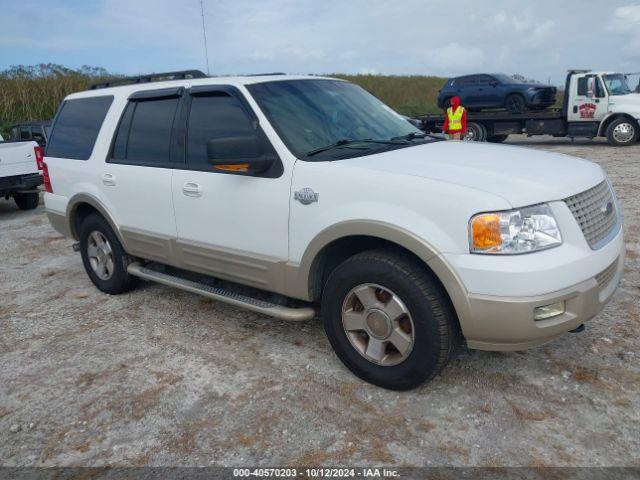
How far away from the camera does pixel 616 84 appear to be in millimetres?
15266

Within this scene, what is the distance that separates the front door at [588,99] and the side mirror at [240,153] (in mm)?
14599

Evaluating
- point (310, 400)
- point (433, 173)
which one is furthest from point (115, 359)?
point (433, 173)

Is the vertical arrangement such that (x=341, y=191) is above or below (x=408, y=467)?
above

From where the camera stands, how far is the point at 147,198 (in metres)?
4.33

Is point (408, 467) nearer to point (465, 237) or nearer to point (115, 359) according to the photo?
point (465, 237)

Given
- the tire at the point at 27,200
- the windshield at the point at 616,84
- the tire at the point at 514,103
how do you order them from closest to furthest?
the tire at the point at 27,200 < the windshield at the point at 616,84 < the tire at the point at 514,103

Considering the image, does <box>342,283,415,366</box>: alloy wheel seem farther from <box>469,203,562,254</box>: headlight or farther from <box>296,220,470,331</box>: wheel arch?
<box>469,203,562,254</box>: headlight

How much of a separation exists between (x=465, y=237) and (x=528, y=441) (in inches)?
42.4

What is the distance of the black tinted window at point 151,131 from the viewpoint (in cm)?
423

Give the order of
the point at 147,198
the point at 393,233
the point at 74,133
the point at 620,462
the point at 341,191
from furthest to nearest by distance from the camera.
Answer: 1. the point at 74,133
2. the point at 147,198
3. the point at 341,191
4. the point at 393,233
5. the point at 620,462

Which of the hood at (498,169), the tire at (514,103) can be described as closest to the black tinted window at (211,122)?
the hood at (498,169)

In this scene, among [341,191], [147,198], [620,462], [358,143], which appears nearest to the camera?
[620,462]

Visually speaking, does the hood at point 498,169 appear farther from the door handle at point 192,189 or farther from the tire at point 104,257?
the tire at point 104,257

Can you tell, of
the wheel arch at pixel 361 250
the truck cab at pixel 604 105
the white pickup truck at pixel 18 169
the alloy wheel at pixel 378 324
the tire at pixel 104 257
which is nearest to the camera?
the wheel arch at pixel 361 250
